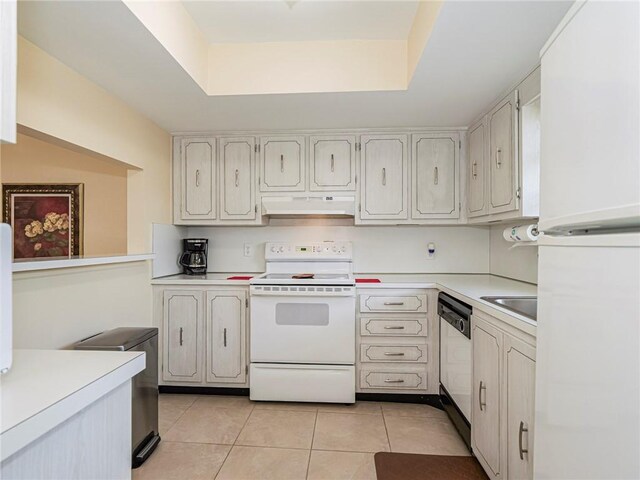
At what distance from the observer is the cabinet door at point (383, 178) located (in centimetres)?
292

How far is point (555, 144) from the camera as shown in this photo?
0.84 metres

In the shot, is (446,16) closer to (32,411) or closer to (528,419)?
(528,419)

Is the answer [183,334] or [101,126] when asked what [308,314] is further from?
[101,126]

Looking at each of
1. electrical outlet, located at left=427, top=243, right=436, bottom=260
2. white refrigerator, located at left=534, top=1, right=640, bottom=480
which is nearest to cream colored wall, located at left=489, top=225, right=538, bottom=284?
electrical outlet, located at left=427, top=243, right=436, bottom=260

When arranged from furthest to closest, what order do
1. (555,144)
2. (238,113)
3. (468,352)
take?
(238,113) < (468,352) < (555,144)

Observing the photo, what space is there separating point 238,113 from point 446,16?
1.56 m

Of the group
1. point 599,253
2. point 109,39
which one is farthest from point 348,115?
point 599,253

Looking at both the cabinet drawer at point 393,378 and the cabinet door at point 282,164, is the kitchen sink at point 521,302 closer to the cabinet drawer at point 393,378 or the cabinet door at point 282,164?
the cabinet drawer at point 393,378

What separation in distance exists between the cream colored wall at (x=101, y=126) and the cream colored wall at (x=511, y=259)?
8.98 ft

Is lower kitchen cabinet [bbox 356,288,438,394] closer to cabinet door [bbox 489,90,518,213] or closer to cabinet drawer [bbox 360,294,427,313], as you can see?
cabinet drawer [bbox 360,294,427,313]

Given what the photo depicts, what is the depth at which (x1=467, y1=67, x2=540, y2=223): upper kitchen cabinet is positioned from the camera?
76.8 inches

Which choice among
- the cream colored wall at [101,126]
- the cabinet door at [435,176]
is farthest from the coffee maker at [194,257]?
the cabinet door at [435,176]

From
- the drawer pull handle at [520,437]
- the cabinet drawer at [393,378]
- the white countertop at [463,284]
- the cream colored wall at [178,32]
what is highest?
the cream colored wall at [178,32]

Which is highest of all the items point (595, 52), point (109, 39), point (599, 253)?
point (109, 39)
